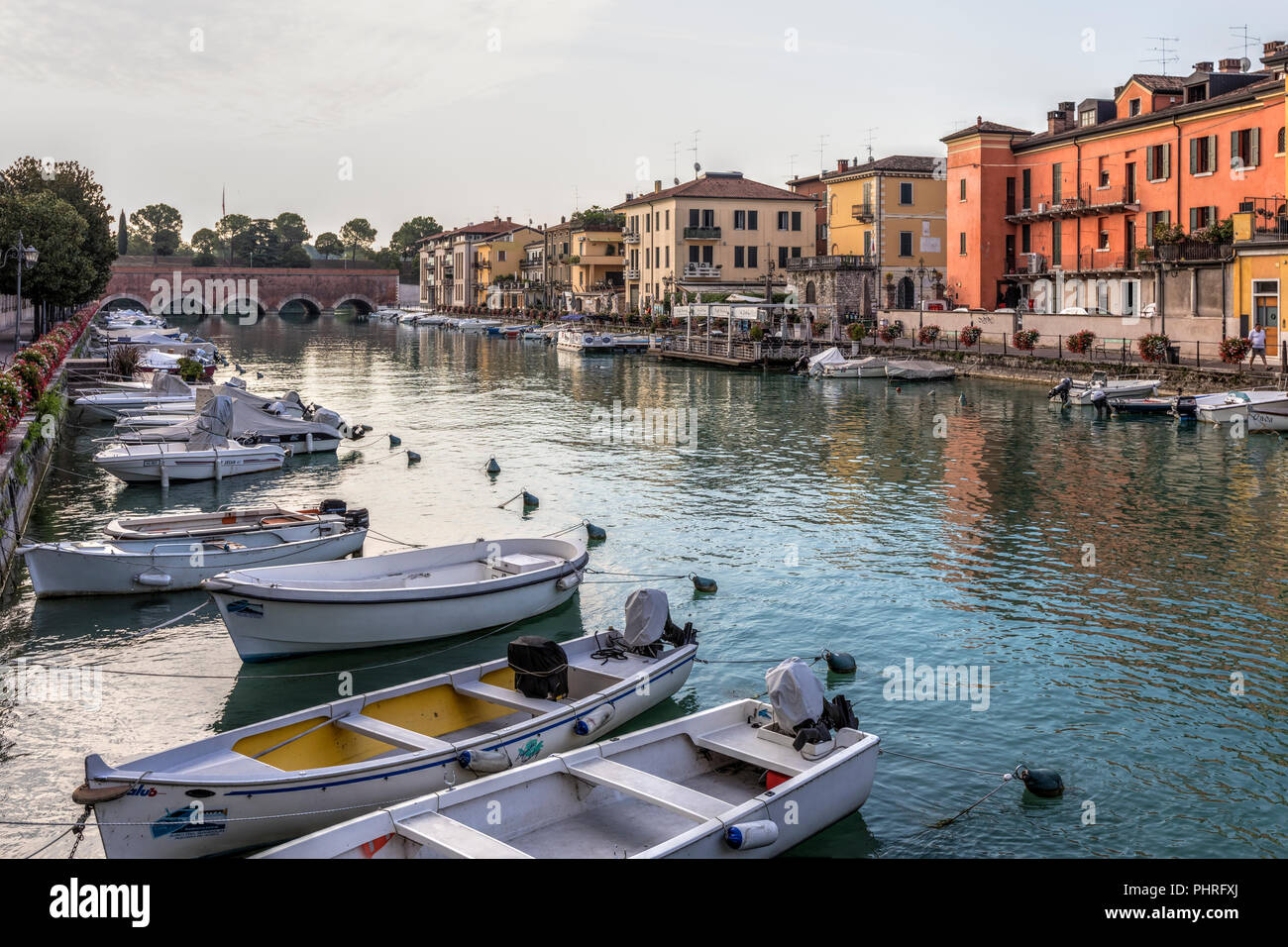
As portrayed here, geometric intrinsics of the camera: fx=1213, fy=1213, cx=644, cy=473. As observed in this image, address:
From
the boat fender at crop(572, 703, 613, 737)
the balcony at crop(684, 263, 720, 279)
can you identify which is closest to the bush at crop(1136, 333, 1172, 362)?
the boat fender at crop(572, 703, 613, 737)

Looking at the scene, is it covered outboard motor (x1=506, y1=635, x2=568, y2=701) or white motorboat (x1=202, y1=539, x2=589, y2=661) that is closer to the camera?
covered outboard motor (x1=506, y1=635, x2=568, y2=701)

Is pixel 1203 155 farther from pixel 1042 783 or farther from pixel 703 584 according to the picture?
pixel 1042 783

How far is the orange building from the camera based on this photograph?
160 ft

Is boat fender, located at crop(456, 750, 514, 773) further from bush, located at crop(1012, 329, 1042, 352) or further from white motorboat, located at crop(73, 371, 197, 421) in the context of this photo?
bush, located at crop(1012, 329, 1042, 352)

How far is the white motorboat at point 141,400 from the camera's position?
3872cm

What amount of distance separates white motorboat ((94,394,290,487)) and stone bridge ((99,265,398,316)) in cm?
12688

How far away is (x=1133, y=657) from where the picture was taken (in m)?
15.6

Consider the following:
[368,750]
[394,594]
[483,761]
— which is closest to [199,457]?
[394,594]

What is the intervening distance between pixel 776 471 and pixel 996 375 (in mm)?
25371

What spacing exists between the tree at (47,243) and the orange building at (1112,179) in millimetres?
45195

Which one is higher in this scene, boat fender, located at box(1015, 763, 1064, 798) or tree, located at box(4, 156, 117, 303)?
tree, located at box(4, 156, 117, 303)

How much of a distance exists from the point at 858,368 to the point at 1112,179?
15.6 m
